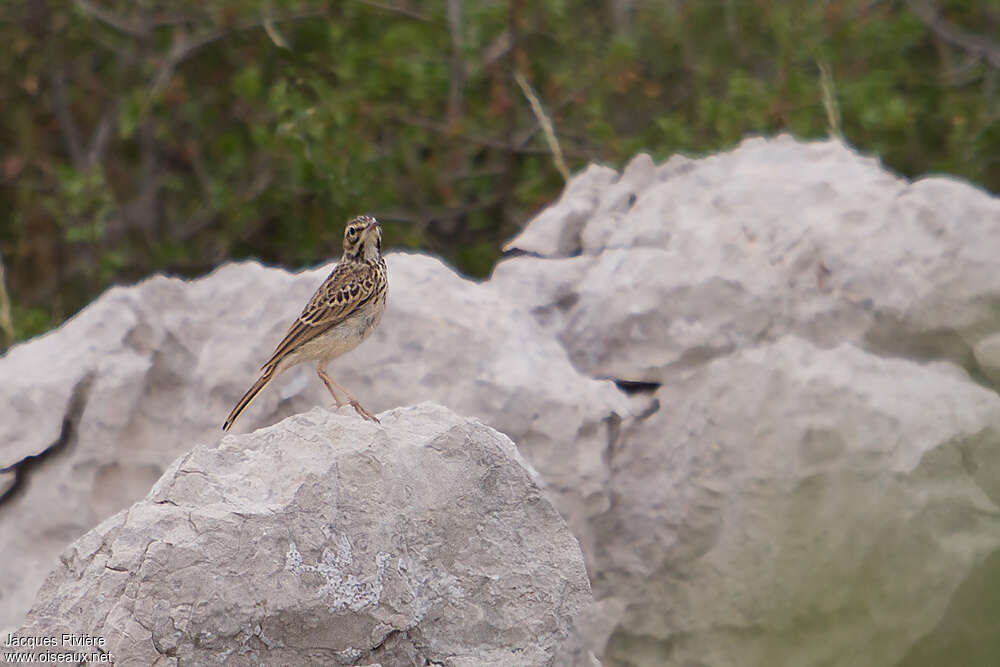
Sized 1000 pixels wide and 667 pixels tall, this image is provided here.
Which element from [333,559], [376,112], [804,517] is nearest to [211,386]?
[333,559]

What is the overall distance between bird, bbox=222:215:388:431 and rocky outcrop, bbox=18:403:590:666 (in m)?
0.64

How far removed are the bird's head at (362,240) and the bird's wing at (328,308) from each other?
0.67 ft

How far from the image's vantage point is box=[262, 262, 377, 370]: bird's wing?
14.5 ft

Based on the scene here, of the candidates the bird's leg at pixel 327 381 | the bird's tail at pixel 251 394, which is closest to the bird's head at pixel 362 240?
the bird's leg at pixel 327 381

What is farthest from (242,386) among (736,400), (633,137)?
(633,137)

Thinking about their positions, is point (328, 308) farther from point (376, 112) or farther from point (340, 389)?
point (376, 112)

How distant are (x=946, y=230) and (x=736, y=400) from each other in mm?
1066

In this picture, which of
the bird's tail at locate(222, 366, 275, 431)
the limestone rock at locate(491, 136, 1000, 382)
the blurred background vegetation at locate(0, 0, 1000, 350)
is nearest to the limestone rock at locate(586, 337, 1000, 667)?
the limestone rock at locate(491, 136, 1000, 382)

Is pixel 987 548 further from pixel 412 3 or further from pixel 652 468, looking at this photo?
pixel 412 3

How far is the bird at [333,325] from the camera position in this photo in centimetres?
442

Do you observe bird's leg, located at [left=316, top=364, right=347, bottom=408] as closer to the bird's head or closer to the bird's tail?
the bird's tail

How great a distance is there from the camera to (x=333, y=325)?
446 cm

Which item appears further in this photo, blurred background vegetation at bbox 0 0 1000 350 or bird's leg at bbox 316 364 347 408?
blurred background vegetation at bbox 0 0 1000 350

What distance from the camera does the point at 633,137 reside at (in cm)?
904
